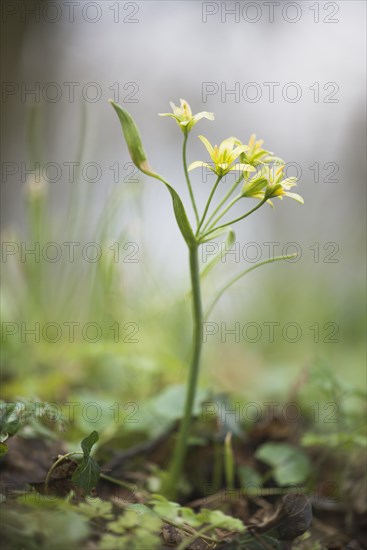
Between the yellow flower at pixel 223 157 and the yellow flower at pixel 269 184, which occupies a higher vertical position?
the yellow flower at pixel 223 157

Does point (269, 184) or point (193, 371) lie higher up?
point (269, 184)

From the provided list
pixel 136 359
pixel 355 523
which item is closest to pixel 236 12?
pixel 136 359

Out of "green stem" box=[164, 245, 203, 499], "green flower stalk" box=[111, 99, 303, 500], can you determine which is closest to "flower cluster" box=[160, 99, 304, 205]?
"green flower stalk" box=[111, 99, 303, 500]

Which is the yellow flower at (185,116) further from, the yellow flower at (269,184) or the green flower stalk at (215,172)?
the yellow flower at (269,184)

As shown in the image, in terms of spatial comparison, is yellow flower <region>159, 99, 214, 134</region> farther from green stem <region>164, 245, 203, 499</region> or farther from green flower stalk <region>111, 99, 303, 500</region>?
green stem <region>164, 245, 203, 499</region>

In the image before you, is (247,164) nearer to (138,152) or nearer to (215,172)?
(215,172)

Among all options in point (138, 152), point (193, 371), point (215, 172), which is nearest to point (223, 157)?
point (215, 172)

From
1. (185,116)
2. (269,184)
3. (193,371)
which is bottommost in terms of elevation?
(193,371)

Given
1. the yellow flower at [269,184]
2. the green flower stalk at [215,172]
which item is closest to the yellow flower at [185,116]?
the green flower stalk at [215,172]
